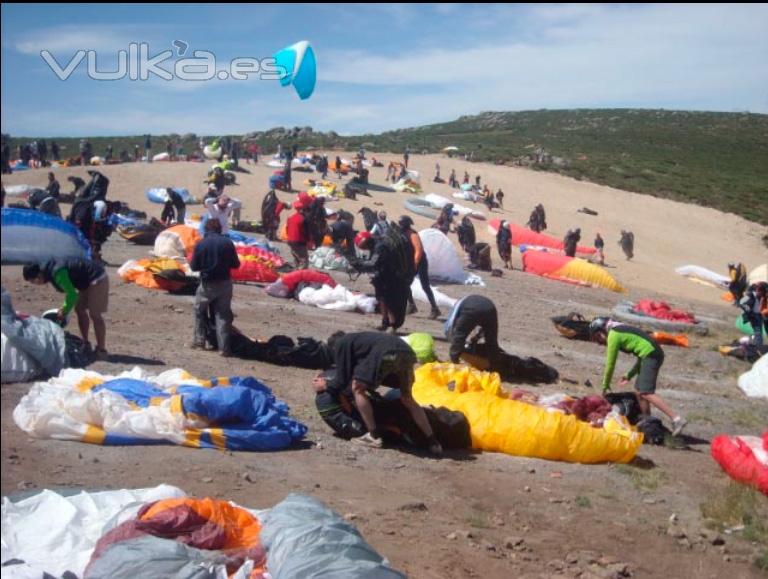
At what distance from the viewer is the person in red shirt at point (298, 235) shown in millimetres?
13953

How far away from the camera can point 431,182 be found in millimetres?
37625

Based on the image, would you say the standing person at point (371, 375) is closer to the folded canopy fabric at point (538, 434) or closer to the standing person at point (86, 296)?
the folded canopy fabric at point (538, 434)

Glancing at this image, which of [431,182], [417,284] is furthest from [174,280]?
[431,182]

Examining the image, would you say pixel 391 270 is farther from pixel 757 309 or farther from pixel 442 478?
pixel 757 309

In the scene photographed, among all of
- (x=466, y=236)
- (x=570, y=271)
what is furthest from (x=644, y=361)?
(x=466, y=236)

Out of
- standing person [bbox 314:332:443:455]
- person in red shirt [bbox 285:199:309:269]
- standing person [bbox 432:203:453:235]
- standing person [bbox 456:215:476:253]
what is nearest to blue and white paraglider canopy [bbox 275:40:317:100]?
standing person [bbox 314:332:443:455]

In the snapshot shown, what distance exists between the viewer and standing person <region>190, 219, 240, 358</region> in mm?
8164

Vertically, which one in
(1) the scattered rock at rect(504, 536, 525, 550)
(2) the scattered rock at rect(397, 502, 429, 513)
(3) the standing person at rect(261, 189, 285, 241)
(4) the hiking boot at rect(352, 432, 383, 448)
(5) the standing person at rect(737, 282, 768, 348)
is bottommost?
(1) the scattered rock at rect(504, 536, 525, 550)

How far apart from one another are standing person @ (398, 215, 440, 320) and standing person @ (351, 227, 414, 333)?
0.82ft

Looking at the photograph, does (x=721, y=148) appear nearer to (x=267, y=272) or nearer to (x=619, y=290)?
(x=267, y=272)

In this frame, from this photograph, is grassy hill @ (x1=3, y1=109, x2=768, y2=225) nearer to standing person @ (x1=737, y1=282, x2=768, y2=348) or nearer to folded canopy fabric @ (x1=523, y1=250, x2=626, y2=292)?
standing person @ (x1=737, y1=282, x2=768, y2=348)

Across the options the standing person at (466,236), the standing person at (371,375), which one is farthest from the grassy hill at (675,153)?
the standing person at (466,236)

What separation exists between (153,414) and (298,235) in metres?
8.41

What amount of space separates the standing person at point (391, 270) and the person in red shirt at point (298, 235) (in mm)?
Answer: 4122
